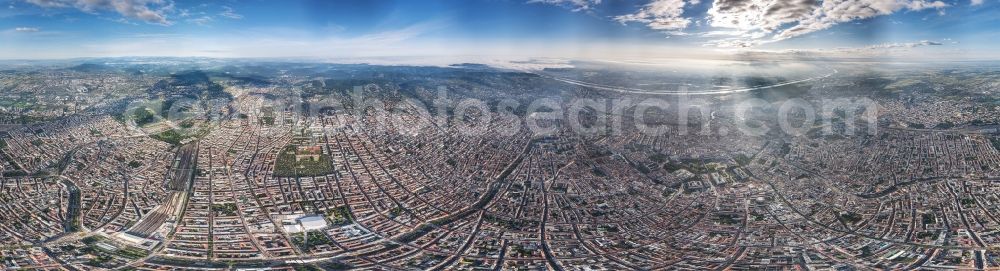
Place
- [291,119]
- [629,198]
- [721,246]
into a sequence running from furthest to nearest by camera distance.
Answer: [291,119], [629,198], [721,246]

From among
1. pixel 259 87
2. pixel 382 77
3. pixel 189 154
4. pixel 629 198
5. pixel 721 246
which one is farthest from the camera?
pixel 382 77

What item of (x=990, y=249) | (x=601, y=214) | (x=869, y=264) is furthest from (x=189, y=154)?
(x=990, y=249)

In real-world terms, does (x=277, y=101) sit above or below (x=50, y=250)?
above

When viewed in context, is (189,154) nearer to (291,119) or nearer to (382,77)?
(291,119)

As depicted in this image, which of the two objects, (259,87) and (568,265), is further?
(259,87)

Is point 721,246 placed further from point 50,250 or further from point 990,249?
point 50,250

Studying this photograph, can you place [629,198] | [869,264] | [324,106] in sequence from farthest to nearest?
[324,106], [629,198], [869,264]

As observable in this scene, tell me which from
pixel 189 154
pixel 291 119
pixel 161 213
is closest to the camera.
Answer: pixel 161 213

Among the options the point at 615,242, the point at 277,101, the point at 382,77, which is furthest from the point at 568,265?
the point at 382,77

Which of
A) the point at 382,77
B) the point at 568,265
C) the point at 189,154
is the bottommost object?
the point at 568,265
